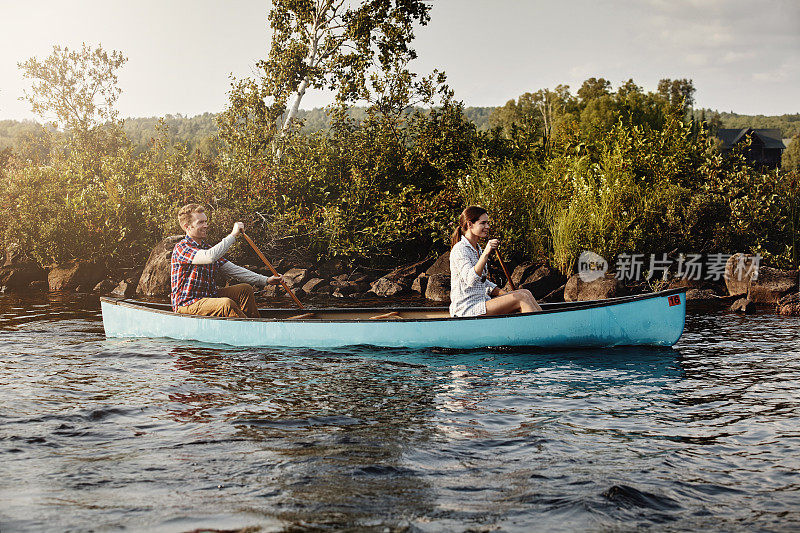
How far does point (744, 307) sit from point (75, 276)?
18.1m

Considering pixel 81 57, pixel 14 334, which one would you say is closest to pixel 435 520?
pixel 14 334

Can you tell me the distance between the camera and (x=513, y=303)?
355 inches

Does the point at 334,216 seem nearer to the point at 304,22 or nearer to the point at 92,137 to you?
the point at 304,22

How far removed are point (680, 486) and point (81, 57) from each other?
31.0m

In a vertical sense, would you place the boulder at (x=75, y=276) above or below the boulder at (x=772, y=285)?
above

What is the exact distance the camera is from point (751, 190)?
55.1ft

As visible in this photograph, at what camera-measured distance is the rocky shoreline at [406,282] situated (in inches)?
567

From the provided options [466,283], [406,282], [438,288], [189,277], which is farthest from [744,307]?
[189,277]

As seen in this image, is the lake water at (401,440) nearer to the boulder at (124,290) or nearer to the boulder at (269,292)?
the boulder at (269,292)

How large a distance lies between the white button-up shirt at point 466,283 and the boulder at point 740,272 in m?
8.62

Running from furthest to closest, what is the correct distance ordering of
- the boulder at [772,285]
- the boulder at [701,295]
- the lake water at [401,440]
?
the boulder at [701,295] < the boulder at [772,285] < the lake water at [401,440]

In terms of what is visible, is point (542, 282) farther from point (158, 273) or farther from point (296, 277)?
point (158, 273)

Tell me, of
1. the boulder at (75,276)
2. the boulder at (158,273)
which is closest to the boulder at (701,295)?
the boulder at (158,273)

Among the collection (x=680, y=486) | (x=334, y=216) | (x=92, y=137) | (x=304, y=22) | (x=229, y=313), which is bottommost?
(x=680, y=486)
